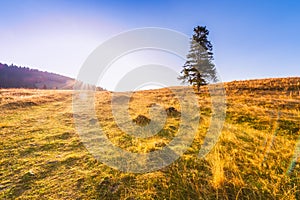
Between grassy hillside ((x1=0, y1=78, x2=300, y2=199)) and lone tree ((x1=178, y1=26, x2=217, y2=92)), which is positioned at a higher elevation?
lone tree ((x1=178, y1=26, x2=217, y2=92))

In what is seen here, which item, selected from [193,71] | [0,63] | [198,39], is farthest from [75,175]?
[0,63]

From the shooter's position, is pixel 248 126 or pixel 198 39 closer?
pixel 248 126

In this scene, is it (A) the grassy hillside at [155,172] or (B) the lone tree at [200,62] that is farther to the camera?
(B) the lone tree at [200,62]

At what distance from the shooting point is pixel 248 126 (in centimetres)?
789

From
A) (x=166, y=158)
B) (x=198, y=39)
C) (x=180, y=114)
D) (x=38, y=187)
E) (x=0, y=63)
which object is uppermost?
(x=0, y=63)

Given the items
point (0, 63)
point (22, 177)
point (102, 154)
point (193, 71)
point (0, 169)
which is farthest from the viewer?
point (0, 63)

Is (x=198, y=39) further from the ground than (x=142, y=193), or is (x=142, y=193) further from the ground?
(x=198, y=39)

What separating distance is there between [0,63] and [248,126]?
18546 centimetres

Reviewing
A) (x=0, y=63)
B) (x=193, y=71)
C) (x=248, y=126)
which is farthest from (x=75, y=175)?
(x=0, y=63)

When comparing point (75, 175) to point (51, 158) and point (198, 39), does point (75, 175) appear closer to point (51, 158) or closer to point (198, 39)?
point (51, 158)

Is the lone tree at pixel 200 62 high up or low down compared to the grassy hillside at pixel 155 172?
up

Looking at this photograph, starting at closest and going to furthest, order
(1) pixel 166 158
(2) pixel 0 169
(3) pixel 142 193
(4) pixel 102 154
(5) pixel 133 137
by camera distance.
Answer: (3) pixel 142 193 → (2) pixel 0 169 → (1) pixel 166 158 → (4) pixel 102 154 → (5) pixel 133 137

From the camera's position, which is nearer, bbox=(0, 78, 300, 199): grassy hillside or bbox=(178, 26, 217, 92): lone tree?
bbox=(0, 78, 300, 199): grassy hillside

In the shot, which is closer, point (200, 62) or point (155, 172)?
point (155, 172)
